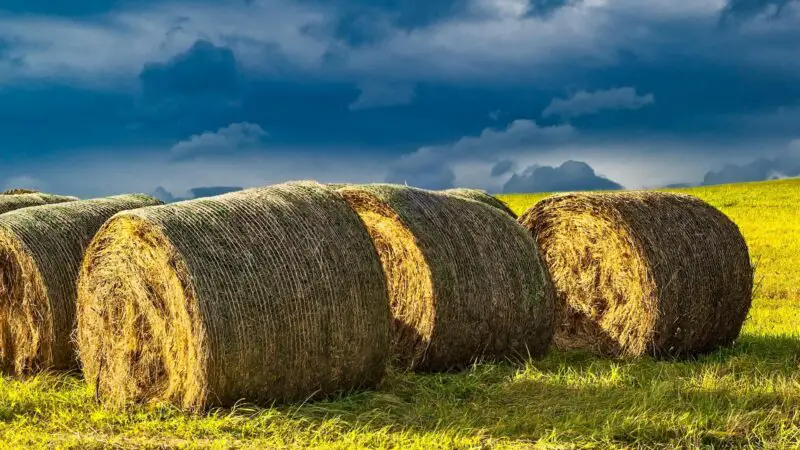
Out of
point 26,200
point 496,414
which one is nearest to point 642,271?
point 496,414

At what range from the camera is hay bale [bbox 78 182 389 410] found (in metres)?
8.52

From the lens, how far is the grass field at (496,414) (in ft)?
25.8

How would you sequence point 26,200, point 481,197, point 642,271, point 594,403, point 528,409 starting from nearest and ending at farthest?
point 528,409
point 594,403
point 642,271
point 481,197
point 26,200

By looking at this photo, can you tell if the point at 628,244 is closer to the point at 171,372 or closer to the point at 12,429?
the point at 171,372

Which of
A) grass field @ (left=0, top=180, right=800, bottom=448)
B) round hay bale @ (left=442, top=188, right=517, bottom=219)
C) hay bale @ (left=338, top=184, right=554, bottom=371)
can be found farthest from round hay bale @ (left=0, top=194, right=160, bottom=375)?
round hay bale @ (left=442, top=188, right=517, bottom=219)

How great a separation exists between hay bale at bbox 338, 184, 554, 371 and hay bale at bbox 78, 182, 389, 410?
90 centimetres

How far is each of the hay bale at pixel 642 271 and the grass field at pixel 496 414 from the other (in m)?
0.61

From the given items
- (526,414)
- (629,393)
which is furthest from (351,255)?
(629,393)

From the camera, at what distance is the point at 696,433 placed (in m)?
7.91

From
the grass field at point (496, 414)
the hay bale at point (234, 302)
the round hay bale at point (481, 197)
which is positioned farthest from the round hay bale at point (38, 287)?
the round hay bale at point (481, 197)

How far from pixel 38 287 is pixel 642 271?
704 centimetres

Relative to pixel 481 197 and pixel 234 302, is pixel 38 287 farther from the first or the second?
pixel 481 197

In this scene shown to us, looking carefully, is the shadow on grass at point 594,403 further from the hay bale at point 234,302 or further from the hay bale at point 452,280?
the hay bale at point 234,302

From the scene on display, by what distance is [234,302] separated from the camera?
8.51 metres
